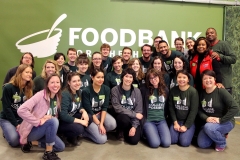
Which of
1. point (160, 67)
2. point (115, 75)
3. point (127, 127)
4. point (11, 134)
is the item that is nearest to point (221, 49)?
point (160, 67)

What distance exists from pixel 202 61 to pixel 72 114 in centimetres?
210

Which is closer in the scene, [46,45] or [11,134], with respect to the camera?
[11,134]

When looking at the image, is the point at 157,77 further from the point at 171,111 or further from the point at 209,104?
the point at 209,104

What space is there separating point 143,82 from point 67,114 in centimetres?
132

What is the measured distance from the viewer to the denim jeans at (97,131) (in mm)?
3055

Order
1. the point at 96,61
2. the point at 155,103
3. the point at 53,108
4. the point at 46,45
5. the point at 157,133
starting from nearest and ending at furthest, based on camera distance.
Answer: the point at 53,108 → the point at 157,133 → the point at 155,103 → the point at 96,61 → the point at 46,45

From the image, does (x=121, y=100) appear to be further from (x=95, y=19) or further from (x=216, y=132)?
(x=95, y=19)

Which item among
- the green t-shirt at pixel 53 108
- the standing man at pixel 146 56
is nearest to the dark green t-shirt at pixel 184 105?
the standing man at pixel 146 56

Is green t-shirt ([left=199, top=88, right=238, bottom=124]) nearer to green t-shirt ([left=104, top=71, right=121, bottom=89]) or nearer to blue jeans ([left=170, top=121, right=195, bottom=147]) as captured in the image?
blue jeans ([left=170, top=121, right=195, bottom=147])

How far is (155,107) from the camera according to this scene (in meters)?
3.15

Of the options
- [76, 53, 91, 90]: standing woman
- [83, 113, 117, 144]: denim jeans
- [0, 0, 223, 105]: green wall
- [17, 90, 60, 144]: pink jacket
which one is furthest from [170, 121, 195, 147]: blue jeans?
[0, 0, 223, 105]: green wall

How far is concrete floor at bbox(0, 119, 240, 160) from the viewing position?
2.62 metres

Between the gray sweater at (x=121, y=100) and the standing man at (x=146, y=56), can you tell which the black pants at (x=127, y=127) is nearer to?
the gray sweater at (x=121, y=100)

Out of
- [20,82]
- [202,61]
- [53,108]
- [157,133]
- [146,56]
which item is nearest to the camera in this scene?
[53,108]
